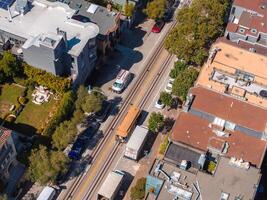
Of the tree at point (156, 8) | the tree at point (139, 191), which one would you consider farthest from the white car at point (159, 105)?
the tree at point (156, 8)

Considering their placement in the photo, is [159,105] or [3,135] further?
[159,105]

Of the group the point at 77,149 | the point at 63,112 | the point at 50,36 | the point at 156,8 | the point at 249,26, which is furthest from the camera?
the point at 156,8

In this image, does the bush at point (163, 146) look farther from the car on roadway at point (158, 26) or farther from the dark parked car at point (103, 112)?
the car on roadway at point (158, 26)

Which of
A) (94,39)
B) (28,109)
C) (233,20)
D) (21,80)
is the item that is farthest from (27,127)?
(233,20)

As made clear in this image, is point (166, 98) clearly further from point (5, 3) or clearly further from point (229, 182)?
point (5, 3)

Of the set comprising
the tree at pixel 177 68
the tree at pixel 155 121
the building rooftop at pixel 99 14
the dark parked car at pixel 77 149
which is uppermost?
the building rooftop at pixel 99 14

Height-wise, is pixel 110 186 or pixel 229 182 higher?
pixel 229 182

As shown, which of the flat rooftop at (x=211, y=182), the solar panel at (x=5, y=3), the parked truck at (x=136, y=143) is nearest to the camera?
the flat rooftop at (x=211, y=182)

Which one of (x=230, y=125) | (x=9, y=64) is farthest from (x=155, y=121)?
(x=9, y=64)
